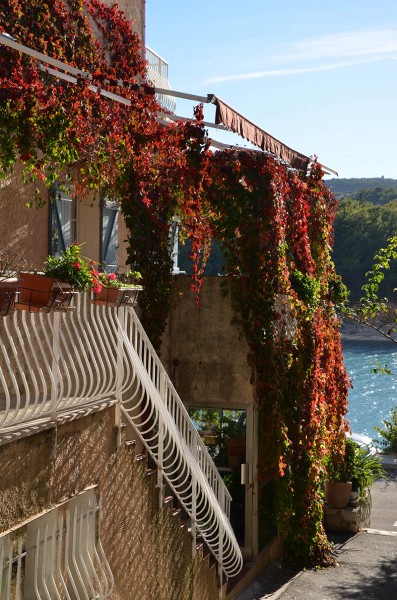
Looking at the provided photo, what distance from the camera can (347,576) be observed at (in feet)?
43.5

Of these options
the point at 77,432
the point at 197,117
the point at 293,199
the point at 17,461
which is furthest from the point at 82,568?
the point at 293,199

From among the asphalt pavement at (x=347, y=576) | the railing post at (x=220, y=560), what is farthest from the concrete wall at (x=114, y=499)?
the asphalt pavement at (x=347, y=576)

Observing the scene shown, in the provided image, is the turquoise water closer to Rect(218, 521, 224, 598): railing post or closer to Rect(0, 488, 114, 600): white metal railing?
Rect(218, 521, 224, 598): railing post

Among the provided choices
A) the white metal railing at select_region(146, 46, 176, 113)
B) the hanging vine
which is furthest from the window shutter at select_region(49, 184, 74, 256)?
the white metal railing at select_region(146, 46, 176, 113)

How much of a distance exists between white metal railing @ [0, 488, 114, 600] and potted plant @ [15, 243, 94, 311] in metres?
1.64

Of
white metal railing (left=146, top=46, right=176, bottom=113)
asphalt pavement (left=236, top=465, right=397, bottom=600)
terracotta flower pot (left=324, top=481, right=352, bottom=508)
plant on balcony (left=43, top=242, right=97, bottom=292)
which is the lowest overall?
asphalt pavement (left=236, top=465, right=397, bottom=600)

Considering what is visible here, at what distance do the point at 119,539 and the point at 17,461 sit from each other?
2.35 metres

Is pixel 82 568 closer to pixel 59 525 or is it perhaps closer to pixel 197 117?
pixel 59 525

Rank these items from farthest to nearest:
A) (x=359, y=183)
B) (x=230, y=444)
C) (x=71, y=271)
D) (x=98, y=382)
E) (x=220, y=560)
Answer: (x=359, y=183), (x=230, y=444), (x=220, y=560), (x=98, y=382), (x=71, y=271)

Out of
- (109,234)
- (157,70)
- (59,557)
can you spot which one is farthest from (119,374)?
(157,70)

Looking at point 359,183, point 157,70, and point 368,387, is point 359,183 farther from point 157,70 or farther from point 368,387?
point 157,70

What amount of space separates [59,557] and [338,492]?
9.69 meters

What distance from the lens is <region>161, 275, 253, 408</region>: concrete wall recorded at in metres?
13.2

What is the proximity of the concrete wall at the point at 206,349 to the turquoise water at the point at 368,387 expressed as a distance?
37.8m
